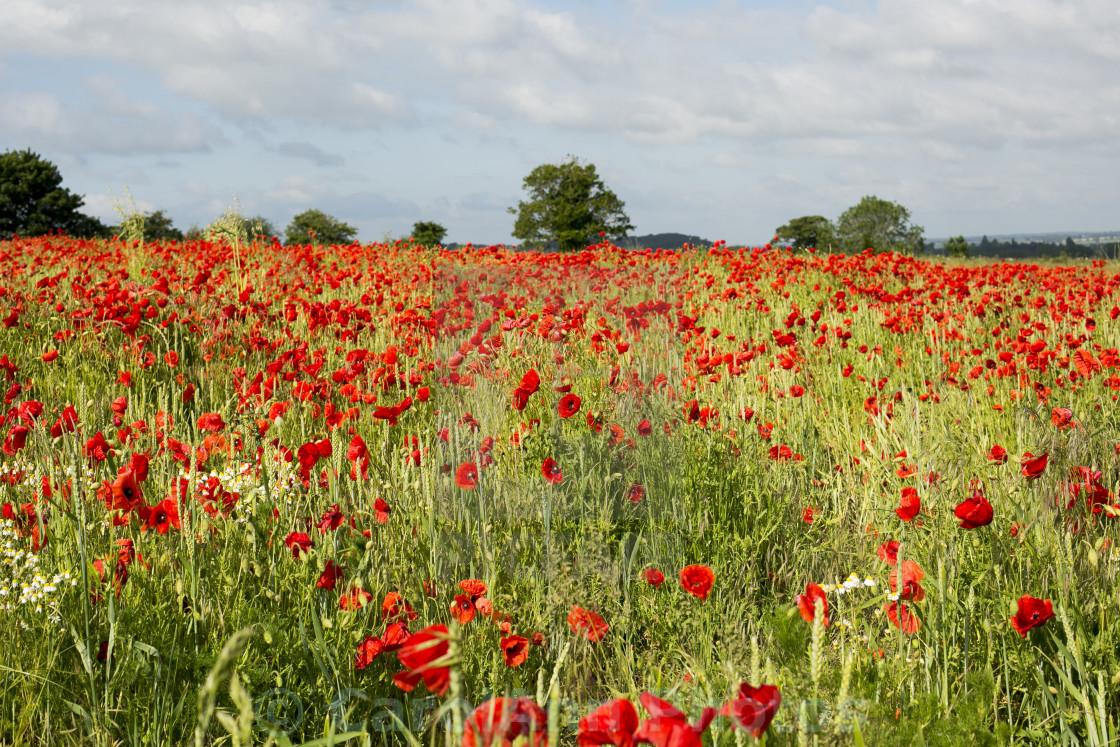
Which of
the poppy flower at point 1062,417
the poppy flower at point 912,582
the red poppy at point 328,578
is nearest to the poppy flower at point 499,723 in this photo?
the red poppy at point 328,578

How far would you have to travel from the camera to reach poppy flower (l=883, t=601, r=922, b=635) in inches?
70.8

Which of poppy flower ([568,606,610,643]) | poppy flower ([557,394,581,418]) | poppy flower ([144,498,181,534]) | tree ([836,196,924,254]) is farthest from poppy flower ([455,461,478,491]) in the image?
tree ([836,196,924,254])

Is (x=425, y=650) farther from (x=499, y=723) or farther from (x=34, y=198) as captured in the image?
(x=34, y=198)

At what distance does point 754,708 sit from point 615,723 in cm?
20

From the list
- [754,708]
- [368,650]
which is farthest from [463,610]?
[754,708]

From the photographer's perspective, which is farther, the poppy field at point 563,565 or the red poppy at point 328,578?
the red poppy at point 328,578

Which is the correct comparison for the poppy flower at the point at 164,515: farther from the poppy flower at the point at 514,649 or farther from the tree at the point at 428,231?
the tree at the point at 428,231

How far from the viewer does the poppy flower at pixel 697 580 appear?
1741 mm

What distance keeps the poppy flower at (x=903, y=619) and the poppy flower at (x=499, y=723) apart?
3.75 feet

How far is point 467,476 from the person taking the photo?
7.59 feet

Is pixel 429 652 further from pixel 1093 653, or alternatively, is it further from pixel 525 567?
pixel 1093 653

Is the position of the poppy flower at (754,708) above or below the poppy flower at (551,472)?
below

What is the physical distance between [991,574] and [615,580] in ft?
3.50

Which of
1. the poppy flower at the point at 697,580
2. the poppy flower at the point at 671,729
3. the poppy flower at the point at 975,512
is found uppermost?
the poppy flower at the point at 975,512
